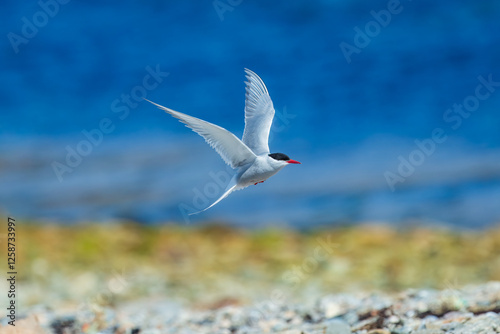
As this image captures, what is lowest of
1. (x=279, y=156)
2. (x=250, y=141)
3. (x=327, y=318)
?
(x=327, y=318)

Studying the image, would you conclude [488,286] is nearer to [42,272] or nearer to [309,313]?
[309,313]

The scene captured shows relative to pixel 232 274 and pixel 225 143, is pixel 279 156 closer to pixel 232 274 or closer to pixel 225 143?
pixel 225 143

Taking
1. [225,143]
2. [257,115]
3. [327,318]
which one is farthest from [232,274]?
[225,143]

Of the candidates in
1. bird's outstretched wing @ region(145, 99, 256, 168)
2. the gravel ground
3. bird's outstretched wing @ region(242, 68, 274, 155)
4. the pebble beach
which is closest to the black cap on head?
bird's outstretched wing @ region(145, 99, 256, 168)

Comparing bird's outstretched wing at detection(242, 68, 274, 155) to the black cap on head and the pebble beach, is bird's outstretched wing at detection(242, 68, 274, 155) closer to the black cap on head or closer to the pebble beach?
the black cap on head

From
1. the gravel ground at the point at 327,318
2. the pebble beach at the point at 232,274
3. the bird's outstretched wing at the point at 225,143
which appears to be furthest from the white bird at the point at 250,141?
the pebble beach at the point at 232,274

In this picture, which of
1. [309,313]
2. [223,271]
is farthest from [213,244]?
[309,313]
